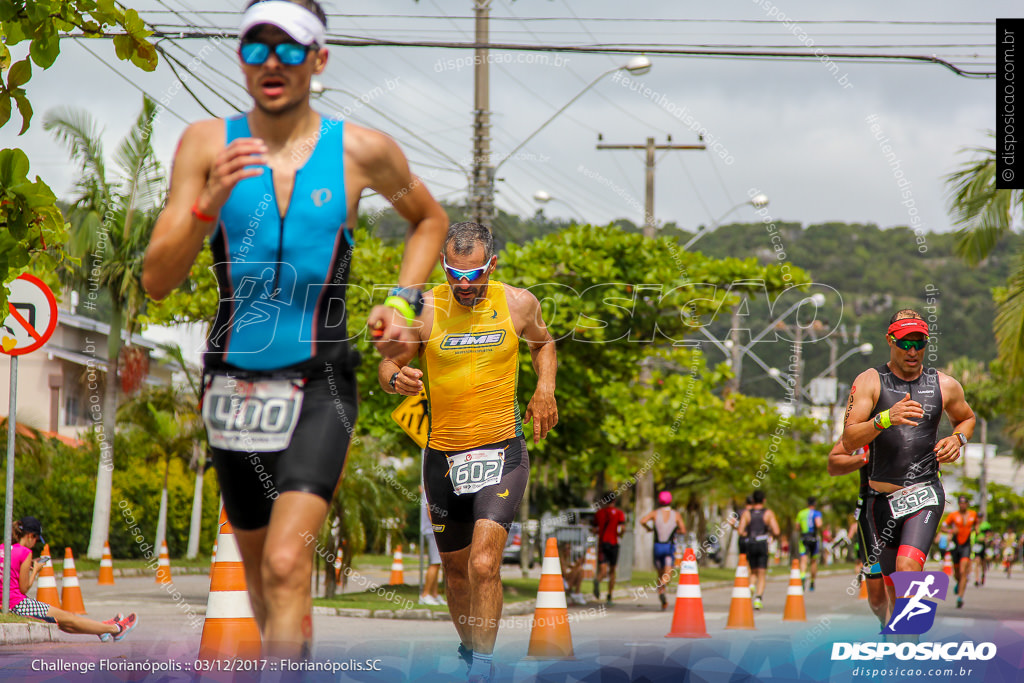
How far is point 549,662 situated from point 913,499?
2.41m

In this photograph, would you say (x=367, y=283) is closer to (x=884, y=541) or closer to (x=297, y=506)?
(x=884, y=541)

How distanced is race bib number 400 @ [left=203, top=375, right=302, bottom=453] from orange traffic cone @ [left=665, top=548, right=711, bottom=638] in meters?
8.81

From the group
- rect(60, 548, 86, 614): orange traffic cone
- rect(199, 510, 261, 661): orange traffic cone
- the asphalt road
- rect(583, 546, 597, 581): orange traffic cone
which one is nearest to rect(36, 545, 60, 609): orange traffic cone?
rect(60, 548, 86, 614): orange traffic cone

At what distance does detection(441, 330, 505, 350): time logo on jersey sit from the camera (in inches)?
244

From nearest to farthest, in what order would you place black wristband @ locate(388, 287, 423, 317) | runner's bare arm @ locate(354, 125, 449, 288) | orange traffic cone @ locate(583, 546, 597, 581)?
black wristband @ locate(388, 287, 423, 317) < runner's bare arm @ locate(354, 125, 449, 288) < orange traffic cone @ locate(583, 546, 597, 581)

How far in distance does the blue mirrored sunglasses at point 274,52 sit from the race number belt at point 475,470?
307cm

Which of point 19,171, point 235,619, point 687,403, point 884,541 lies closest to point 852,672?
point 884,541

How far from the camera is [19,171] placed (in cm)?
669

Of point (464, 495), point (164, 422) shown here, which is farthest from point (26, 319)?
point (164, 422)

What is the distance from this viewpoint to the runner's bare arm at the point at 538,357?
608 centimetres

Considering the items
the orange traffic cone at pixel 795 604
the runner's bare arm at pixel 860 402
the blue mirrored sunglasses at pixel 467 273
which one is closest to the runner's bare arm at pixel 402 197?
the blue mirrored sunglasses at pixel 467 273

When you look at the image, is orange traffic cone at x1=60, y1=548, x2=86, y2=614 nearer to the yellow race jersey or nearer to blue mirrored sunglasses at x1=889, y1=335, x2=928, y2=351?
the yellow race jersey

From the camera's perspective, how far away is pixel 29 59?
6.41 m

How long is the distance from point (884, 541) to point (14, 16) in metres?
5.62
